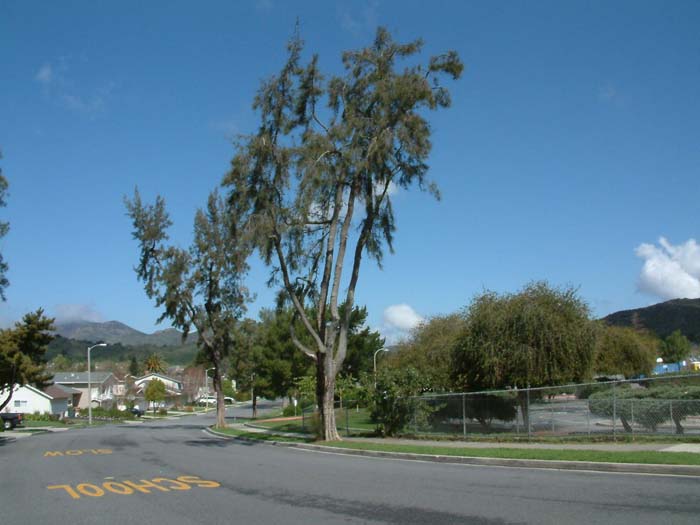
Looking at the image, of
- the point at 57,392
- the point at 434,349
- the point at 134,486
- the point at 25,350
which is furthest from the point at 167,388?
the point at 134,486

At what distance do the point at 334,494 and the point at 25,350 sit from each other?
37.7 metres

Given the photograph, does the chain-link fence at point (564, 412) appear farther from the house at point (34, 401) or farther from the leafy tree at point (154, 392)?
the leafy tree at point (154, 392)

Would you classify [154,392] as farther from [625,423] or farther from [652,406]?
[652,406]

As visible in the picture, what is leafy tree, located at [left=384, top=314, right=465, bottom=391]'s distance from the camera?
30.0m

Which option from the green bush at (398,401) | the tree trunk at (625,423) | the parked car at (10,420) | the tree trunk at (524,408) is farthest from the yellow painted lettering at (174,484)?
the parked car at (10,420)

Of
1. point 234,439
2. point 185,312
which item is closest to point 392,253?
point 234,439

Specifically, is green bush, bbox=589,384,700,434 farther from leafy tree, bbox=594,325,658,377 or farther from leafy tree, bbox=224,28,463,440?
leafy tree, bbox=594,325,658,377

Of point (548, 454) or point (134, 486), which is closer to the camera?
point (134, 486)

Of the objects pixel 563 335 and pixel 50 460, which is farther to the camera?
pixel 563 335

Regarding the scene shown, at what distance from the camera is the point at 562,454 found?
658 inches

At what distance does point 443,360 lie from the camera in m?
34.6

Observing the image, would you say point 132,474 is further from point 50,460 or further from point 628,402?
point 628,402

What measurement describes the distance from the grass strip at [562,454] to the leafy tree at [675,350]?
9500 cm

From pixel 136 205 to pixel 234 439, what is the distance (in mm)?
17232
